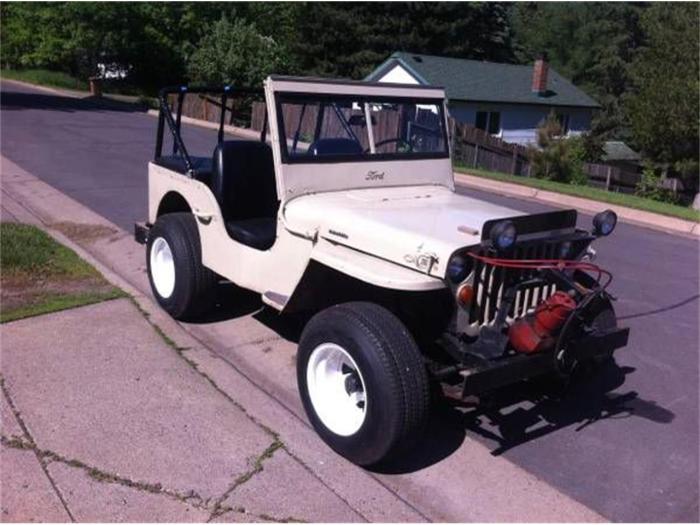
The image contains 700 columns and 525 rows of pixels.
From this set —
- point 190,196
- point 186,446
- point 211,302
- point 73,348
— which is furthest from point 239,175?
point 186,446

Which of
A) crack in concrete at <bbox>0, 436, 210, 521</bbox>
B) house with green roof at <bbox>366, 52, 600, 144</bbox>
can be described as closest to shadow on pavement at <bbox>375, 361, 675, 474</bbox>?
crack in concrete at <bbox>0, 436, 210, 521</bbox>

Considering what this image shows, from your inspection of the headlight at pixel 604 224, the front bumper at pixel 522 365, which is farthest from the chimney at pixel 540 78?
the front bumper at pixel 522 365

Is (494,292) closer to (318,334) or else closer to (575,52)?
(318,334)

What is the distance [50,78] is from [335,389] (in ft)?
138

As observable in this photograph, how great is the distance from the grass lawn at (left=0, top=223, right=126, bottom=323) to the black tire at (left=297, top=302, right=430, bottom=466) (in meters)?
2.99

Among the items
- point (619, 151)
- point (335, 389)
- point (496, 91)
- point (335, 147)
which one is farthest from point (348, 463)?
point (619, 151)

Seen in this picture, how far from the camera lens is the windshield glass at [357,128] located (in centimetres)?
495

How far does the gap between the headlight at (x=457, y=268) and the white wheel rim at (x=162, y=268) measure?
8.89 feet

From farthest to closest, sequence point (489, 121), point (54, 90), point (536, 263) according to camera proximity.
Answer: point (54, 90) < point (489, 121) < point (536, 263)

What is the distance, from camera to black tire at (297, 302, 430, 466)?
142 inches

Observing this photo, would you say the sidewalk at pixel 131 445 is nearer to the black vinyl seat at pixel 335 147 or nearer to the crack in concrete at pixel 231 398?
the crack in concrete at pixel 231 398

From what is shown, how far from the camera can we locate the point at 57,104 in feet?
95.9

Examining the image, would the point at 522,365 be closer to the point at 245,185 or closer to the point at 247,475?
the point at 247,475

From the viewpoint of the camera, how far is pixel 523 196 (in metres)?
14.1
